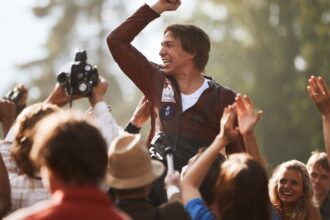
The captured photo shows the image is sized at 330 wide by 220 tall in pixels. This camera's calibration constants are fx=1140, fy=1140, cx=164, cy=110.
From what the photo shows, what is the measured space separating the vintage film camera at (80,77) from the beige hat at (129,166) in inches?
37.2

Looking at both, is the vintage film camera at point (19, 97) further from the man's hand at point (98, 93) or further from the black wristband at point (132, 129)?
the man's hand at point (98, 93)

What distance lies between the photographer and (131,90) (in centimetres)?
5491

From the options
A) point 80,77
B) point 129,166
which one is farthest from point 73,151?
point 80,77

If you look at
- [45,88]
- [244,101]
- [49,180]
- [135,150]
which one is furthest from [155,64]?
[45,88]

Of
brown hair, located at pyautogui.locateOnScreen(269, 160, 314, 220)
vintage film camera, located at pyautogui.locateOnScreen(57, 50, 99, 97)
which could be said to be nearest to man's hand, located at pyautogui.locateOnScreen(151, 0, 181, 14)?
vintage film camera, located at pyautogui.locateOnScreen(57, 50, 99, 97)

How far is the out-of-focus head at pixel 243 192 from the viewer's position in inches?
224

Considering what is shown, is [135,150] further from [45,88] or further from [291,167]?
[45,88]

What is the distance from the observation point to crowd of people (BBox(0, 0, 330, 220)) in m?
4.77

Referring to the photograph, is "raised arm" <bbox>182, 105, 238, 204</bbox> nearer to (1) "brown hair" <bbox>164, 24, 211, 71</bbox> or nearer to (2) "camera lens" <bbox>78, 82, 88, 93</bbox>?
(2) "camera lens" <bbox>78, 82, 88, 93</bbox>

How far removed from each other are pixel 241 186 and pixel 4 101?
3.20 m

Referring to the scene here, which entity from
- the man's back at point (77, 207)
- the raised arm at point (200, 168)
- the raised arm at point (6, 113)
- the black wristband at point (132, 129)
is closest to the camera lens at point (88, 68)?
the raised arm at point (200, 168)

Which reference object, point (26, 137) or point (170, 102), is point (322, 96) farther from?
point (26, 137)

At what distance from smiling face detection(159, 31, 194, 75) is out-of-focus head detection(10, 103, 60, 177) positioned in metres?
1.87

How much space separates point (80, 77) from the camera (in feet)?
22.2
